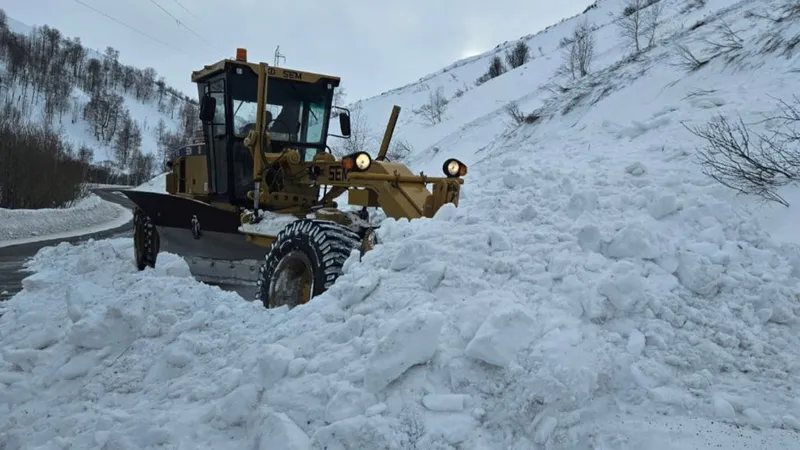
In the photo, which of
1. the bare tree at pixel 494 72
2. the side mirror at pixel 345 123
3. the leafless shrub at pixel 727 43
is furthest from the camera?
the bare tree at pixel 494 72

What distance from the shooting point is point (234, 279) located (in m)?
7.59

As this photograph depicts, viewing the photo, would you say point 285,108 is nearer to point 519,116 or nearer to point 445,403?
point 445,403

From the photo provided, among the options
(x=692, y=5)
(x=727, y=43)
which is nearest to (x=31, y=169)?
(x=727, y=43)

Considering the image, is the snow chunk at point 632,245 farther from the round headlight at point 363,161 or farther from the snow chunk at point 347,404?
the round headlight at point 363,161

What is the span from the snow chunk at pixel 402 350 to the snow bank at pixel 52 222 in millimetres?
12734

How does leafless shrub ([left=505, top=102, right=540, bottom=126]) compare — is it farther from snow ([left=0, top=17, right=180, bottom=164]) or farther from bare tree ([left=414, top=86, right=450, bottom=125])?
snow ([left=0, top=17, right=180, bottom=164])

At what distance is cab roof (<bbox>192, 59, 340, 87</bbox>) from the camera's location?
24.3 feet

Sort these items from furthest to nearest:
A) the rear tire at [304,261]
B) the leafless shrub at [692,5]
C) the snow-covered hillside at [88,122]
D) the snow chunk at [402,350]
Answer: the snow-covered hillside at [88,122] < the leafless shrub at [692,5] < the rear tire at [304,261] < the snow chunk at [402,350]

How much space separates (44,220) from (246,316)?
15.7m

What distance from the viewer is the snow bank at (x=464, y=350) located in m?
2.88

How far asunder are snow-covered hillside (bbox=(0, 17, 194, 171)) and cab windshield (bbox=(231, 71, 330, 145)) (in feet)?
184

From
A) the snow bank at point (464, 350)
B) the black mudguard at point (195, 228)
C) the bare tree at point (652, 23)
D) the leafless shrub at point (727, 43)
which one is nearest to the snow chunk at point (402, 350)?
the snow bank at point (464, 350)

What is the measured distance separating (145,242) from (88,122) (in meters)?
76.5

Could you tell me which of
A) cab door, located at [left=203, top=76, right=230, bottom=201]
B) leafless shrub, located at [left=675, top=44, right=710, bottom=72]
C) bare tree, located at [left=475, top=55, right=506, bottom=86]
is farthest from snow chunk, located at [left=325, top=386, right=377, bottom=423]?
bare tree, located at [left=475, top=55, right=506, bottom=86]
